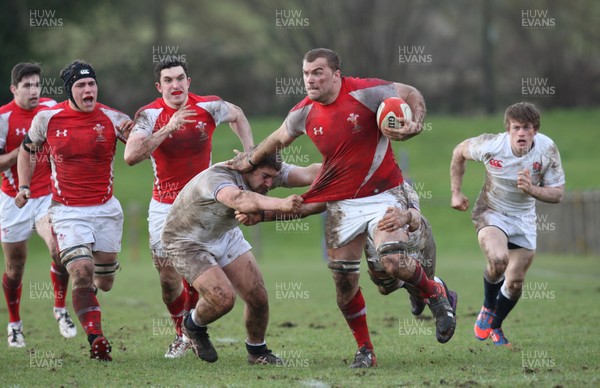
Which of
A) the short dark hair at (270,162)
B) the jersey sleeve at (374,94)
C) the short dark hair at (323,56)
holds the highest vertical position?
the short dark hair at (323,56)

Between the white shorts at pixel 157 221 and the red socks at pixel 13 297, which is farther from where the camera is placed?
the red socks at pixel 13 297

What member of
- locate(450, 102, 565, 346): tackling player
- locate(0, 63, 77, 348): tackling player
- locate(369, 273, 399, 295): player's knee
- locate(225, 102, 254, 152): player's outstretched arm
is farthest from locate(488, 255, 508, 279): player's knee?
locate(0, 63, 77, 348): tackling player

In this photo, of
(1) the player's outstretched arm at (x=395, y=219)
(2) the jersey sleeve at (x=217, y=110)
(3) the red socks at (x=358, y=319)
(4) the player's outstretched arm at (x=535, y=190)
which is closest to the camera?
(1) the player's outstretched arm at (x=395, y=219)

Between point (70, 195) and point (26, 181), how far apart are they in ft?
1.99

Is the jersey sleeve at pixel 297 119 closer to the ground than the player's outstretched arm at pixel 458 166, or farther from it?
farther from it

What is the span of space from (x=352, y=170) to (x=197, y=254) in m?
1.46

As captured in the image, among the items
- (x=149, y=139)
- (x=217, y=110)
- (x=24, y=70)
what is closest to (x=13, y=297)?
(x=24, y=70)

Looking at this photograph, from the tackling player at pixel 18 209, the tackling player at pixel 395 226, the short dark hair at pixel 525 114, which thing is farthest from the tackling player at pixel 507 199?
the tackling player at pixel 18 209

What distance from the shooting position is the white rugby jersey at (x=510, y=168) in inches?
365

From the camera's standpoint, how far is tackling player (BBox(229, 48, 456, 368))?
7.90 meters

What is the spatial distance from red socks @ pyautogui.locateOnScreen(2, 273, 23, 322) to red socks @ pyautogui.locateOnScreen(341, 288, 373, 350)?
13.2 ft

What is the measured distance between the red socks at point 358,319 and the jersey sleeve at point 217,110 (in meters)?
2.28

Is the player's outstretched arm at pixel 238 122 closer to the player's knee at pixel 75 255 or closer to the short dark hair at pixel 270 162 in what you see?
the short dark hair at pixel 270 162

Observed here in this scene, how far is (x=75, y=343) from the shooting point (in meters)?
10.0
